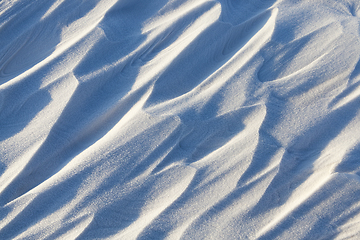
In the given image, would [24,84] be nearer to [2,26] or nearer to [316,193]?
[2,26]

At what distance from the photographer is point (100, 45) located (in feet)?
4.17

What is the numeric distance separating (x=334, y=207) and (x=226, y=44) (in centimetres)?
77

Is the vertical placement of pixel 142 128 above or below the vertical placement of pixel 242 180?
above

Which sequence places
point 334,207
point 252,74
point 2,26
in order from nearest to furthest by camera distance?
point 334,207 < point 252,74 < point 2,26

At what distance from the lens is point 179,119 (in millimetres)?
1133

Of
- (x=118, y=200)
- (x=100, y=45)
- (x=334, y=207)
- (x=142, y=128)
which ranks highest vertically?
(x=100, y=45)

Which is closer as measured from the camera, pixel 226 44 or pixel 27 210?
pixel 27 210

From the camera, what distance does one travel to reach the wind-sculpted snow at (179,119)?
3.45ft

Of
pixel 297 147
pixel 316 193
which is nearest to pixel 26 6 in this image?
pixel 297 147

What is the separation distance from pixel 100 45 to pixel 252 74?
0.67 meters

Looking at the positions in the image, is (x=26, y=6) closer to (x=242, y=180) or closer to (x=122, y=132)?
(x=122, y=132)

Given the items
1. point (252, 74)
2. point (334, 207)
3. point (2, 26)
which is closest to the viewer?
point (334, 207)

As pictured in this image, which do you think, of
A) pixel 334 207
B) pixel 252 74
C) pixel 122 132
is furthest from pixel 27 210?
pixel 334 207

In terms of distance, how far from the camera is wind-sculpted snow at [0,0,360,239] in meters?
1.05
